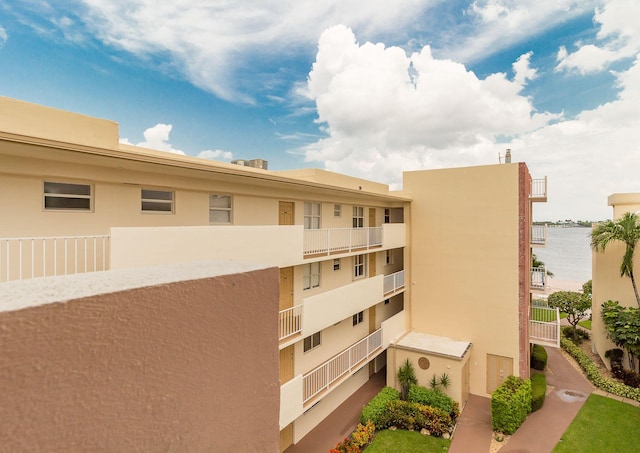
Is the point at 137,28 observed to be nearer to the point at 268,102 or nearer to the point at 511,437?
the point at 268,102

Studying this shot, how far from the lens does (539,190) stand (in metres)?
18.4

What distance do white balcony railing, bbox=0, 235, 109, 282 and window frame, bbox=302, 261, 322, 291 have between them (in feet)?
25.0

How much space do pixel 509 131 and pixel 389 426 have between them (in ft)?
62.2

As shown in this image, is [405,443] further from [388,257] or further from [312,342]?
[388,257]

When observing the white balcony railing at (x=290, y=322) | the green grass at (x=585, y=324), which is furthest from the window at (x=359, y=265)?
the green grass at (x=585, y=324)

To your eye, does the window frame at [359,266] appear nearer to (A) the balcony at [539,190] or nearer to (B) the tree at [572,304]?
(A) the balcony at [539,190]

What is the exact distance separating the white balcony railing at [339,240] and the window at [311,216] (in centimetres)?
106

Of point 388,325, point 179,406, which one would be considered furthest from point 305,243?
point 179,406

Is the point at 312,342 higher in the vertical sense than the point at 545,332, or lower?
higher

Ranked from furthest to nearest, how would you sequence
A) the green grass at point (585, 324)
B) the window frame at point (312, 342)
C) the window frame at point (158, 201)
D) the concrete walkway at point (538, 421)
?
the green grass at point (585, 324)
the window frame at point (312, 342)
the concrete walkway at point (538, 421)
the window frame at point (158, 201)

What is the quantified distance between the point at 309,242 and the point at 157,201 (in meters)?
5.84

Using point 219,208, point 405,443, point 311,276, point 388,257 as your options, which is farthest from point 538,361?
point 219,208

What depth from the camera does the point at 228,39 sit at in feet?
42.3

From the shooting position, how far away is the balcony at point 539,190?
1802 cm
